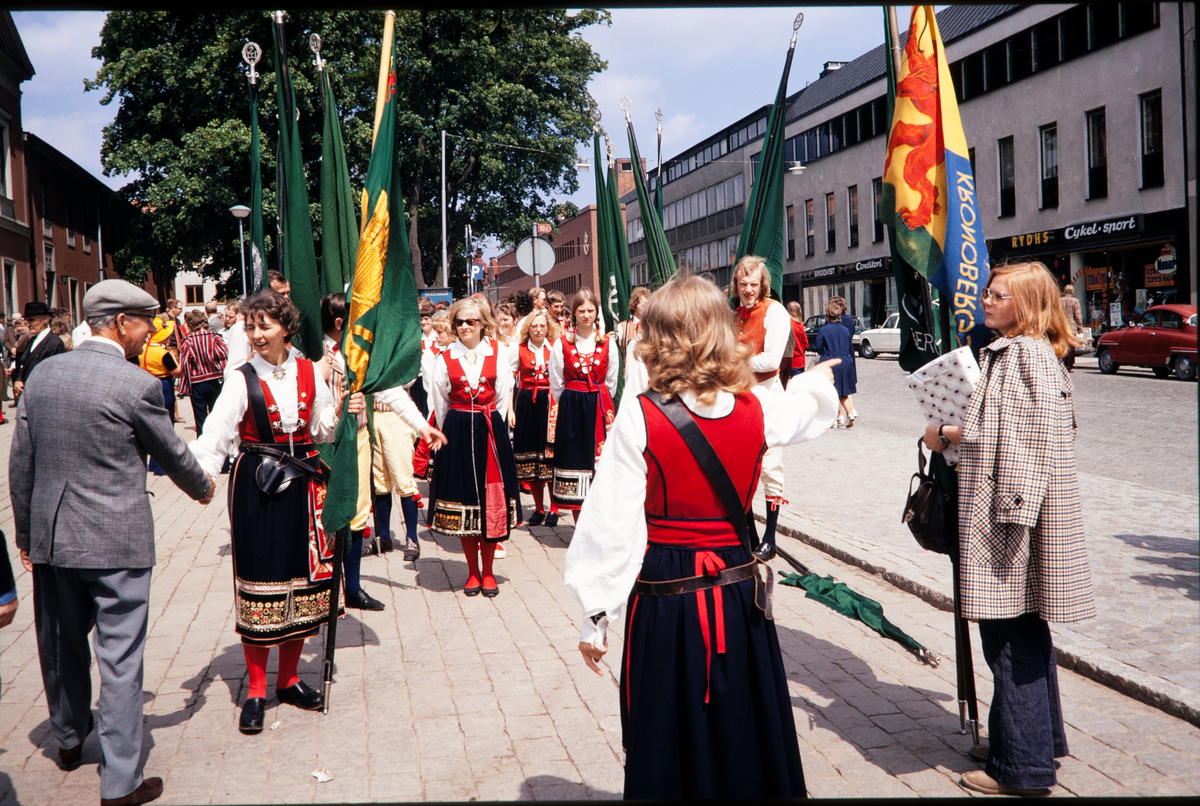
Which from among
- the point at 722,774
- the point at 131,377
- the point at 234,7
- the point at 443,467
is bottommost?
the point at 722,774

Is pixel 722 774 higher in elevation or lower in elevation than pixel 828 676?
higher

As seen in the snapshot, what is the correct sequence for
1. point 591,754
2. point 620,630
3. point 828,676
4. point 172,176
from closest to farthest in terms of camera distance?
1. point 591,754
2. point 828,676
3. point 620,630
4. point 172,176

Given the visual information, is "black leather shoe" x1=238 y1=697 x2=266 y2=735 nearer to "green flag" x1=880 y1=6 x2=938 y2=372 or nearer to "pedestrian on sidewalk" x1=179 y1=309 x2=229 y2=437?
"green flag" x1=880 y1=6 x2=938 y2=372

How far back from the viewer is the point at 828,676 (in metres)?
4.77

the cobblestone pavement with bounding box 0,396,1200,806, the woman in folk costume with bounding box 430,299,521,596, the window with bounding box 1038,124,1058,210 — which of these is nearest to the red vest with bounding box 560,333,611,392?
the woman in folk costume with bounding box 430,299,521,596

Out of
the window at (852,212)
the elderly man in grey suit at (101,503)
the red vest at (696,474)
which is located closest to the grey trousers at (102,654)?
the elderly man in grey suit at (101,503)

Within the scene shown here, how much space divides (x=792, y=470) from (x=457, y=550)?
15.6ft

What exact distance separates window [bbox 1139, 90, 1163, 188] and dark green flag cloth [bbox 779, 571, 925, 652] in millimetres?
26096

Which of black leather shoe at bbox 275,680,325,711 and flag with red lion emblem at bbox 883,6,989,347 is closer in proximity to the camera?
flag with red lion emblem at bbox 883,6,989,347

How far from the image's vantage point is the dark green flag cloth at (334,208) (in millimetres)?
5180

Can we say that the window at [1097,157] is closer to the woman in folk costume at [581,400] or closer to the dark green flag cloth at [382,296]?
the woman in folk costume at [581,400]

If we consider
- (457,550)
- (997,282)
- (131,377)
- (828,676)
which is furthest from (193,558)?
(997,282)

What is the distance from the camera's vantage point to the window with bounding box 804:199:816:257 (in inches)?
1864

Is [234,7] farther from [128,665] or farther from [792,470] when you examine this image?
[792,470]
